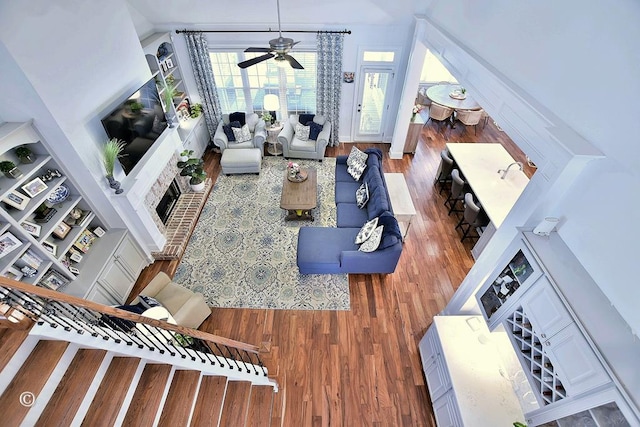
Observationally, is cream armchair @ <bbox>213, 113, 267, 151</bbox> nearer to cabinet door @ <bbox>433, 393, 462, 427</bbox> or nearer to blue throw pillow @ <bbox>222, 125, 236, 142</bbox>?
blue throw pillow @ <bbox>222, 125, 236, 142</bbox>

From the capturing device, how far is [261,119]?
6.68m

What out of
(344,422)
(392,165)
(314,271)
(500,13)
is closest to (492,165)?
(392,165)

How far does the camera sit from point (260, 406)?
3.03 meters

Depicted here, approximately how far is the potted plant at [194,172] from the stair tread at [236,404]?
12.0ft

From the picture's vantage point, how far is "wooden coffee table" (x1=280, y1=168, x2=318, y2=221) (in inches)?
196

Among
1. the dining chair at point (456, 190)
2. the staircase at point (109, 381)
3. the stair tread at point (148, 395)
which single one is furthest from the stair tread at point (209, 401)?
the dining chair at point (456, 190)

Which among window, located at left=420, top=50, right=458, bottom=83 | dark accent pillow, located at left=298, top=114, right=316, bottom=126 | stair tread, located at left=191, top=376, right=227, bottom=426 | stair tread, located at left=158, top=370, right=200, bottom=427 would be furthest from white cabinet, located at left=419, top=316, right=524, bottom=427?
window, located at left=420, top=50, right=458, bottom=83

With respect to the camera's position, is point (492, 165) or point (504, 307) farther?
point (492, 165)

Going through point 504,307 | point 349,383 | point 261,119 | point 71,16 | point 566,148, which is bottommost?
point 349,383

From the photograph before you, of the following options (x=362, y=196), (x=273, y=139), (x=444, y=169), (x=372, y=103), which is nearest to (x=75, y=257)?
(x=362, y=196)

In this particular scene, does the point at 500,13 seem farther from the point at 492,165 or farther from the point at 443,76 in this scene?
the point at 443,76

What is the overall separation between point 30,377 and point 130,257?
2.26 m

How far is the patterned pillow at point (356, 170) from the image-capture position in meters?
5.30

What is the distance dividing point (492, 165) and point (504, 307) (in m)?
3.34
